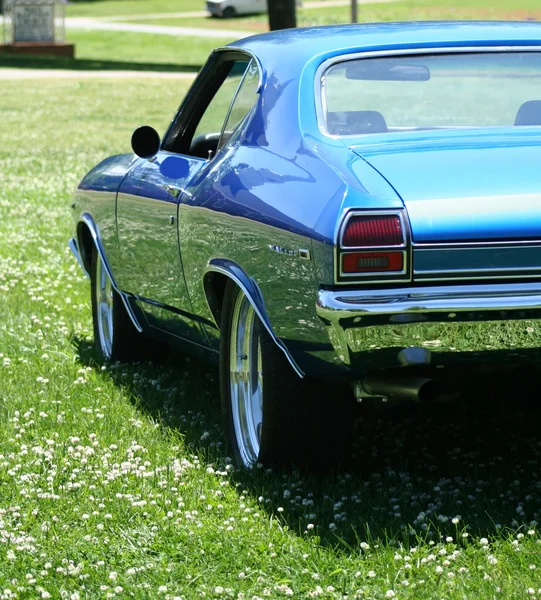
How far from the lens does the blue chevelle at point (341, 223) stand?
4309mm

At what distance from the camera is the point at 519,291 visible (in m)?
4.35

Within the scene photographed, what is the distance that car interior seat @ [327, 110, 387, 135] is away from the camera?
5113 mm

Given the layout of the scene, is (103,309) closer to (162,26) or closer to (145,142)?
(145,142)

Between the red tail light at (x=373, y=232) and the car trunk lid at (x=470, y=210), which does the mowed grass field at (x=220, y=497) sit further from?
the red tail light at (x=373, y=232)

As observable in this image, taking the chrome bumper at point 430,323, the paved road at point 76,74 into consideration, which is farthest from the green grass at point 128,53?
the chrome bumper at point 430,323

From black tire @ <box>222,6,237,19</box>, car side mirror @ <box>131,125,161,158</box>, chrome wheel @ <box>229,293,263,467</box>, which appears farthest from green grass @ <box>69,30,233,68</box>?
chrome wheel @ <box>229,293,263,467</box>

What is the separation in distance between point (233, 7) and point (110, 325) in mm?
56349

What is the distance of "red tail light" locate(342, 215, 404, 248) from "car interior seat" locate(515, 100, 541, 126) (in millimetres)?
1353

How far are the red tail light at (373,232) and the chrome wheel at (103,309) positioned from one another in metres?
3.26

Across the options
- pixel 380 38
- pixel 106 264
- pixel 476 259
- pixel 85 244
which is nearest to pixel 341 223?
pixel 476 259

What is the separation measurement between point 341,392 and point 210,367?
7.56 ft

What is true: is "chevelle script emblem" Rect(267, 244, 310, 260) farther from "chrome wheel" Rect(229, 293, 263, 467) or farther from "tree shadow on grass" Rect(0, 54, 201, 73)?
"tree shadow on grass" Rect(0, 54, 201, 73)

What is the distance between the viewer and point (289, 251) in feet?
15.0

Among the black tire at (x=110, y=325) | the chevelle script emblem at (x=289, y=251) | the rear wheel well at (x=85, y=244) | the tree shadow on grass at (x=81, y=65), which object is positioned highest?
the chevelle script emblem at (x=289, y=251)
